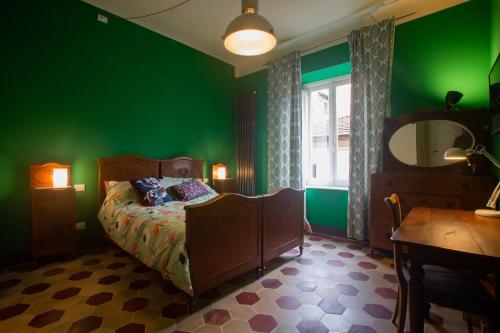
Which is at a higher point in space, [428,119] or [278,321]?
[428,119]

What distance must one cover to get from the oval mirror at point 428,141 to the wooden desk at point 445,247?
1515 millimetres

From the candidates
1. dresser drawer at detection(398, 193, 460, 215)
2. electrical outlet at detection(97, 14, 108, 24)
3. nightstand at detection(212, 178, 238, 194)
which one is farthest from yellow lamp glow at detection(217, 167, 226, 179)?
dresser drawer at detection(398, 193, 460, 215)

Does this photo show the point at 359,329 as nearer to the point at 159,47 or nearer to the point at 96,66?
the point at 96,66

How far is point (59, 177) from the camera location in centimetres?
284

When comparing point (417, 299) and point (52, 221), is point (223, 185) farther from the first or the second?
point (417, 299)

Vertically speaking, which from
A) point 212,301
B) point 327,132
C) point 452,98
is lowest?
point 212,301

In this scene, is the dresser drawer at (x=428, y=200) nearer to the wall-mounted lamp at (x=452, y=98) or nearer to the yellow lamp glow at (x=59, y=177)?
the wall-mounted lamp at (x=452, y=98)

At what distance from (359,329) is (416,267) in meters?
0.74

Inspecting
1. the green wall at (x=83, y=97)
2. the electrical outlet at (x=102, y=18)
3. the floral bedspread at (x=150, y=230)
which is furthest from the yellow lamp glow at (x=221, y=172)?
the electrical outlet at (x=102, y=18)

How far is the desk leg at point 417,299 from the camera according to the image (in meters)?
1.25

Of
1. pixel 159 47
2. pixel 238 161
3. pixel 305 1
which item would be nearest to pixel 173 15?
pixel 159 47

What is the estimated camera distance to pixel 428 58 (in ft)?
9.77

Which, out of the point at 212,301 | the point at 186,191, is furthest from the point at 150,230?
the point at 186,191

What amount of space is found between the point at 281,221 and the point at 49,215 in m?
2.55
